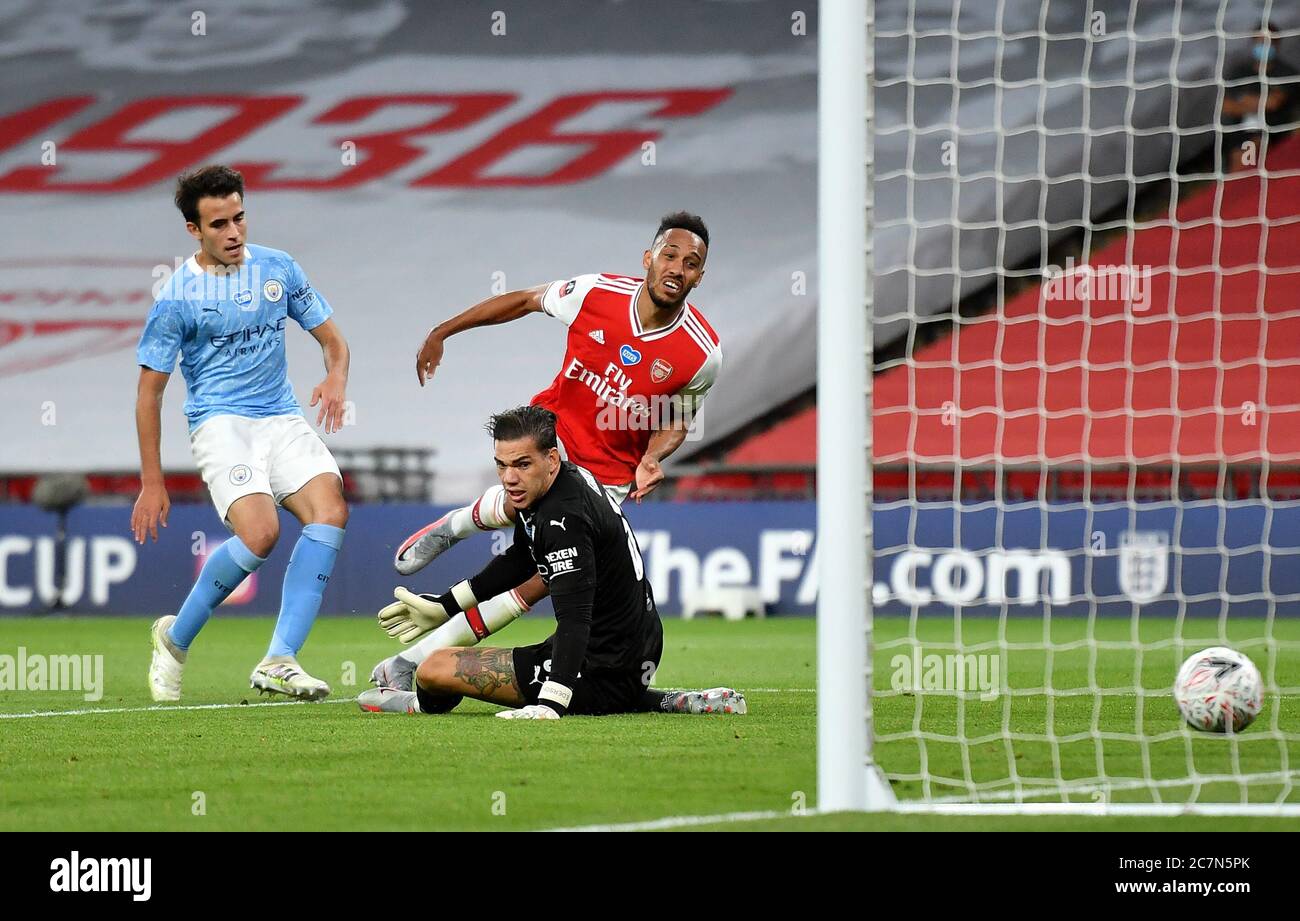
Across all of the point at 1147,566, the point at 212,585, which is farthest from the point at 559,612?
the point at 1147,566

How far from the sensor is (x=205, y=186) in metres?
6.26

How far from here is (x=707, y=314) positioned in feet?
54.5

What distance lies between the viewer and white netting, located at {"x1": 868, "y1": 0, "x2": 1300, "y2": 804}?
9508 millimetres

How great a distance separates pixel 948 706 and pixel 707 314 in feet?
35.9

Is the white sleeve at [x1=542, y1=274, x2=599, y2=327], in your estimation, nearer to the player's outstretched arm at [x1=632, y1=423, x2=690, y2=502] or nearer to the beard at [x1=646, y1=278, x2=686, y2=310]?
the beard at [x1=646, y1=278, x2=686, y2=310]

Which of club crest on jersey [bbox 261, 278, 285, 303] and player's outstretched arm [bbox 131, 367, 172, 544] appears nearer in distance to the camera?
player's outstretched arm [bbox 131, 367, 172, 544]

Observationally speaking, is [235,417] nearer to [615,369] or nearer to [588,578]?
[615,369]

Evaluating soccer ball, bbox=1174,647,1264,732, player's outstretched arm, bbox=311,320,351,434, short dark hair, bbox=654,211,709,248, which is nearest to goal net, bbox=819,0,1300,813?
soccer ball, bbox=1174,647,1264,732

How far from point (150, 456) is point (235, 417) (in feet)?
1.29

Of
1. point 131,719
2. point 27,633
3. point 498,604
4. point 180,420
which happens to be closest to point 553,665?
point 498,604

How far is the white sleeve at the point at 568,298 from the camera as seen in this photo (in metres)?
7.10

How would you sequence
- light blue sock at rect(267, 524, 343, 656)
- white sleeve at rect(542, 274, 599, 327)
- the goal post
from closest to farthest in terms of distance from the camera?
the goal post → light blue sock at rect(267, 524, 343, 656) → white sleeve at rect(542, 274, 599, 327)

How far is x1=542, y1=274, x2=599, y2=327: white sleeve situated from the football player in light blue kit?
0.99 m

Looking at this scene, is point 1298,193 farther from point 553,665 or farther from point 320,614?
point 553,665
